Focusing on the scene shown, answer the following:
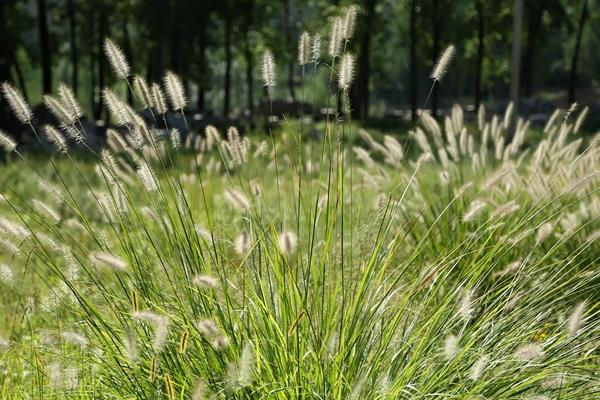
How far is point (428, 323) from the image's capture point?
8.54 ft

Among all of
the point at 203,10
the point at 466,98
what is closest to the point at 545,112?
the point at 203,10

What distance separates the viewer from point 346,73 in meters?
2.58

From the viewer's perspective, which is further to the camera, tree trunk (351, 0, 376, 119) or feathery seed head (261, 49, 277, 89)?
tree trunk (351, 0, 376, 119)

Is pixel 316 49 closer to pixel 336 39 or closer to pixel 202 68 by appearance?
pixel 336 39

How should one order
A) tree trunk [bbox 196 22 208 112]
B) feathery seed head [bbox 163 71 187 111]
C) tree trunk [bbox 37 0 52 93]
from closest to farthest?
feathery seed head [bbox 163 71 187 111] → tree trunk [bbox 37 0 52 93] → tree trunk [bbox 196 22 208 112]

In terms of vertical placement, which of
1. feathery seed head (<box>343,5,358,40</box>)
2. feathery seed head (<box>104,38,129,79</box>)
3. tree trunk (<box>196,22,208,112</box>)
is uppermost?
feathery seed head (<box>343,5,358,40</box>)

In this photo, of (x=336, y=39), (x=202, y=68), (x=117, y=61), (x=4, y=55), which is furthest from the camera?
(x=202, y=68)

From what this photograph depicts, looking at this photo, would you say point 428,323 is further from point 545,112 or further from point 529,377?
point 545,112

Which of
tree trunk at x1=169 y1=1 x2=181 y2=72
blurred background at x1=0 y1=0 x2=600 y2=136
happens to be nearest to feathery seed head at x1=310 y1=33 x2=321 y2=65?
blurred background at x1=0 y1=0 x2=600 y2=136

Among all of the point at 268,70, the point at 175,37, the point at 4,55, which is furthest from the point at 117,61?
the point at 175,37

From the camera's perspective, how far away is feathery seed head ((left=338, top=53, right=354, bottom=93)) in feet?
8.35

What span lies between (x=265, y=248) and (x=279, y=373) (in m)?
0.40

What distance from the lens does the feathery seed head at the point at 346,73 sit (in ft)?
8.35

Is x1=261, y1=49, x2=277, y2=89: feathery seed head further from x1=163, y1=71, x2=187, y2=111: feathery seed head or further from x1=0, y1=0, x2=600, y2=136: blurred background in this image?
x1=0, y1=0, x2=600, y2=136: blurred background
